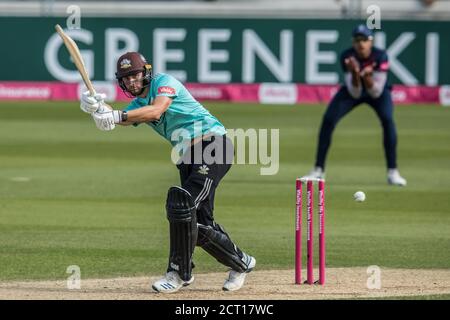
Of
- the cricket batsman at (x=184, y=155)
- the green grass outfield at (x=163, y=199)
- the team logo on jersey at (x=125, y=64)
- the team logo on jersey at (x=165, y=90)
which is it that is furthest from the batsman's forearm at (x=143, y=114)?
the green grass outfield at (x=163, y=199)

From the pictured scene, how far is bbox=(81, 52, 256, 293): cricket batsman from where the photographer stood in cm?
823

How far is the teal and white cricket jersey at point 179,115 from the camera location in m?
8.45

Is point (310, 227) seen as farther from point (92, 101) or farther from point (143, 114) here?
point (92, 101)

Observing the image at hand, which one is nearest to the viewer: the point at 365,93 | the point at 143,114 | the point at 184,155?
the point at 143,114

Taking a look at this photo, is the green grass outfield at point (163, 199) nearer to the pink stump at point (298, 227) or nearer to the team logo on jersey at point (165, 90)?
the pink stump at point (298, 227)

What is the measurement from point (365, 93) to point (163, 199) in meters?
3.11

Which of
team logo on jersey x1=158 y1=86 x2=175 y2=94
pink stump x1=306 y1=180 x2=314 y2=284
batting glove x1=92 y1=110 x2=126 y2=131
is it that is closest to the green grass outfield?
pink stump x1=306 y1=180 x2=314 y2=284

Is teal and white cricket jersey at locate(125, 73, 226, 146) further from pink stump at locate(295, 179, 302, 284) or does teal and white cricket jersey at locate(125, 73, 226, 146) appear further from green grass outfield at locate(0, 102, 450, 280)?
green grass outfield at locate(0, 102, 450, 280)

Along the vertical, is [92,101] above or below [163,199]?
above

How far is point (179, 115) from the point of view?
8500 mm

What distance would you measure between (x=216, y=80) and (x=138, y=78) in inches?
691

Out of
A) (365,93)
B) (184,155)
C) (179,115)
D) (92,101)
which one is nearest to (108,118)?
(92,101)

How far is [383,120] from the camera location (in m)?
15.1

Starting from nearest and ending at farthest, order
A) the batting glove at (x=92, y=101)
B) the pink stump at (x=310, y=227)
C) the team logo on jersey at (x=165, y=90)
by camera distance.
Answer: the batting glove at (x=92, y=101), the team logo on jersey at (x=165, y=90), the pink stump at (x=310, y=227)
